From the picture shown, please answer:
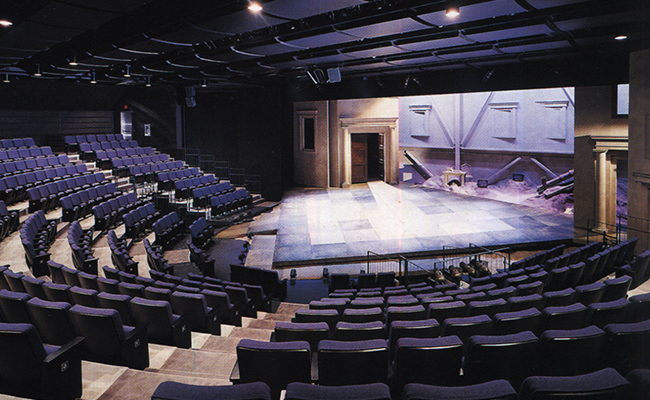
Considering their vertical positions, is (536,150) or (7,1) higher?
(7,1)

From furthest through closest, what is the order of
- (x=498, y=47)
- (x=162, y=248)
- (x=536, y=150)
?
(x=536, y=150) < (x=162, y=248) < (x=498, y=47)

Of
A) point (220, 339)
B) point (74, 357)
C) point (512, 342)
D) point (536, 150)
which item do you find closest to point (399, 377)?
point (512, 342)

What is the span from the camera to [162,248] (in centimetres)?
1134

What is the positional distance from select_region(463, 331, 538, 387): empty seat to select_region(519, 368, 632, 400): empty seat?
78cm

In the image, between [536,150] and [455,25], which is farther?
[536,150]


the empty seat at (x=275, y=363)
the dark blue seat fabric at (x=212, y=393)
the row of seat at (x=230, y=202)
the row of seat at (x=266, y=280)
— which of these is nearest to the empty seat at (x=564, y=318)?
the empty seat at (x=275, y=363)

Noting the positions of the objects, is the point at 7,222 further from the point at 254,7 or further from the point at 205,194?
the point at 254,7

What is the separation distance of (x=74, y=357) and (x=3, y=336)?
18.1 inches

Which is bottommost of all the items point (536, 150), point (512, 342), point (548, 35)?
point (512, 342)

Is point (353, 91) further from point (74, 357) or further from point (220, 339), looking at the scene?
point (74, 357)

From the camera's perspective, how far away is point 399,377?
10.4 feet

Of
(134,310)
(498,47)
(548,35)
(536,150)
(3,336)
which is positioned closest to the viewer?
(3,336)

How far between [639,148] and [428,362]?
9228mm

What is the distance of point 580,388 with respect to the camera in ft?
7.40
